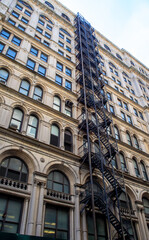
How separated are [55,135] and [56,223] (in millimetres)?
6733

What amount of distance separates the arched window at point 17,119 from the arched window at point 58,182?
4.26 metres

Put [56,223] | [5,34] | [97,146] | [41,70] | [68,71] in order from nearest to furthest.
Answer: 1. [56,223]
2. [97,146]
3. [5,34]
4. [41,70]
5. [68,71]

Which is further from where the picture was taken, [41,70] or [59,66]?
[59,66]

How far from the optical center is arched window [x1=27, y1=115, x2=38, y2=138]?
594 inches

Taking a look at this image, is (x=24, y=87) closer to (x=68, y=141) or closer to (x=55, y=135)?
(x=55, y=135)

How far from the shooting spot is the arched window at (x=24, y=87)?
1714cm

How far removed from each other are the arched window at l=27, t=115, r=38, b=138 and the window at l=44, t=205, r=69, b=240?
17.5 ft

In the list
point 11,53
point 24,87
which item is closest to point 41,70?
point 11,53

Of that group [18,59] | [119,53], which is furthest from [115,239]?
[119,53]

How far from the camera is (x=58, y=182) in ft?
46.6

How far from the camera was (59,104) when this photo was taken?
1927 cm

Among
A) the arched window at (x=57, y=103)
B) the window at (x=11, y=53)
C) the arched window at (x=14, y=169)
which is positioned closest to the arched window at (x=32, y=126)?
the arched window at (x=14, y=169)

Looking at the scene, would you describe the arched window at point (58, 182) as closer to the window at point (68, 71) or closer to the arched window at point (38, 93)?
the arched window at point (38, 93)

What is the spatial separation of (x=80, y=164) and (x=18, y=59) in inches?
455
